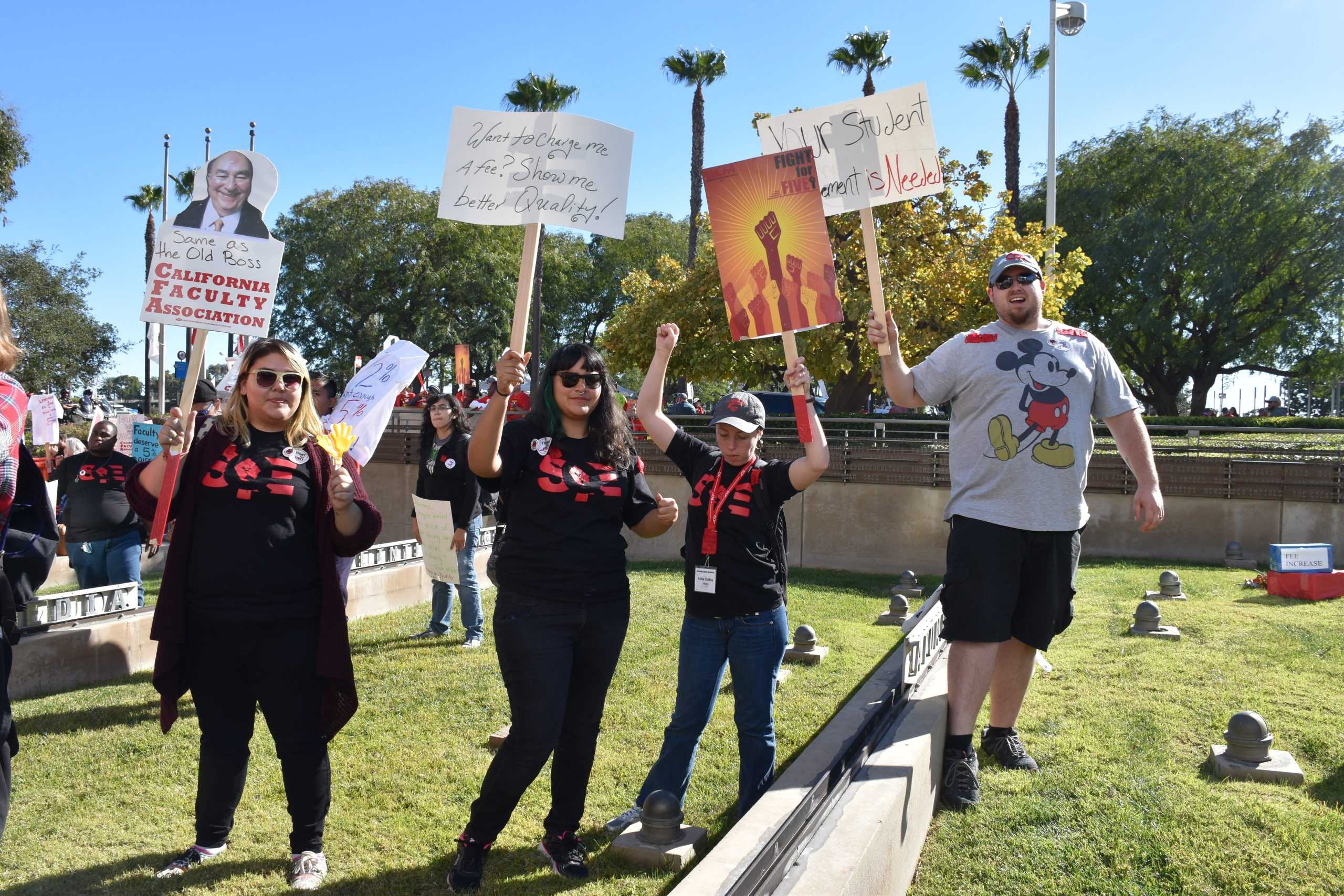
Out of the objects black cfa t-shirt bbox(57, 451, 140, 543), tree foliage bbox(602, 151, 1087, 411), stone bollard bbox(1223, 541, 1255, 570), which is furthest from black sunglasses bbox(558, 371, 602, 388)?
tree foliage bbox(602, 151, 1087, 411)

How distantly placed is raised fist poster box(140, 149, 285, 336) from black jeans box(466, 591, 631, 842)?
2353mm

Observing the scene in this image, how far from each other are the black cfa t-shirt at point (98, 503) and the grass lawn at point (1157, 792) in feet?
22.7

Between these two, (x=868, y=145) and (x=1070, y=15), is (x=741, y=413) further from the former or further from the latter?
(x=1070, y=15)

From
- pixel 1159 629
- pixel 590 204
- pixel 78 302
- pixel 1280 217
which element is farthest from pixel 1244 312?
pixel 78 302

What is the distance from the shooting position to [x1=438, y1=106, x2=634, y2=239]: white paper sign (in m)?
4.09

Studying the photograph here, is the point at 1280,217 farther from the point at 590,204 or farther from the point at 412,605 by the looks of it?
the point at 590,204

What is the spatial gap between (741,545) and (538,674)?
968 mm

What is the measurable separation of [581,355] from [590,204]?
99 centimetres

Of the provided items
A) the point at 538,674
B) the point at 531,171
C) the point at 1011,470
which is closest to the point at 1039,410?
the point at 1011,470

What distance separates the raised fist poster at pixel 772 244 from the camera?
14.2ft

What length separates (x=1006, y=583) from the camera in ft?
12.2

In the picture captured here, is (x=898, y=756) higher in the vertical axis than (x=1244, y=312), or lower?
lower

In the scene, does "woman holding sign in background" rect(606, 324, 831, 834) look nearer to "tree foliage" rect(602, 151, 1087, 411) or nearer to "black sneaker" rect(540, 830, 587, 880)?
"black sneaker" rect(540, 830, 587, 880)

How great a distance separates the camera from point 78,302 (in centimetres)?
3684
